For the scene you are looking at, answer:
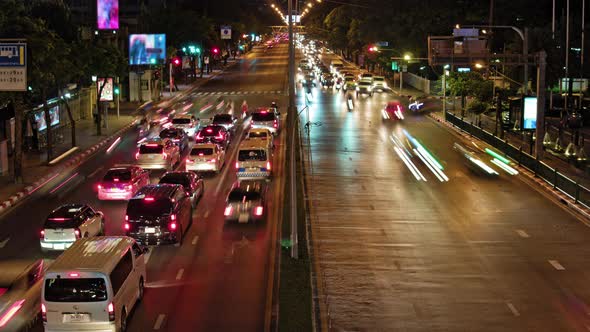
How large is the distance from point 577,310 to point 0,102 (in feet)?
83.7

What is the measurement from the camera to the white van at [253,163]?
36125mm

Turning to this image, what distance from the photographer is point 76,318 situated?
16.5 m

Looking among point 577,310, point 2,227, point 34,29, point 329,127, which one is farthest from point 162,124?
point 577,310

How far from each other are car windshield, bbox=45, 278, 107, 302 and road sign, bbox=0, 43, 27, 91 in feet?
57.5

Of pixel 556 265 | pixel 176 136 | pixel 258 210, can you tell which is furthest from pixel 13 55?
pixel 556 265

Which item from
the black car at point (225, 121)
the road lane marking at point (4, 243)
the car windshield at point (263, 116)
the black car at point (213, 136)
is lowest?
the road lane marking at point (4, 243)

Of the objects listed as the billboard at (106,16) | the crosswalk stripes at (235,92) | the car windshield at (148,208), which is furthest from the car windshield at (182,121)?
the crosswalk stripes at (235,92)

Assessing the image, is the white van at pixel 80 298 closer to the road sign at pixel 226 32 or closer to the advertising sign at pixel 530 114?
the advertising sign at pixel 530 114

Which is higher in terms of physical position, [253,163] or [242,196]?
[253,163]

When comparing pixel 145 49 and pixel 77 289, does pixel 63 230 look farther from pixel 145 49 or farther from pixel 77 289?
pixel 145 49

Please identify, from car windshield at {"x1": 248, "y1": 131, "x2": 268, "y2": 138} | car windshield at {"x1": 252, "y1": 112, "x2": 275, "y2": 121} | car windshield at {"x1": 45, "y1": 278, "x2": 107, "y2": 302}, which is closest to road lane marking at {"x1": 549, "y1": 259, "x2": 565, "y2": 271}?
car windshield at {"x1": 45, "y1": 278, "x2": 107, "y2": 302}

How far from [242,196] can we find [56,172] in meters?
14.1

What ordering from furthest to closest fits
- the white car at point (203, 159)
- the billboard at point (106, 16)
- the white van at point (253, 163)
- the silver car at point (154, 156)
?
the billboard at point (106, 16) → the silver car at point (154, 156) → the white car at point (203, 159) → the white van at point (253, 163)

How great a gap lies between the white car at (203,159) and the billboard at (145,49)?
1662 inches
